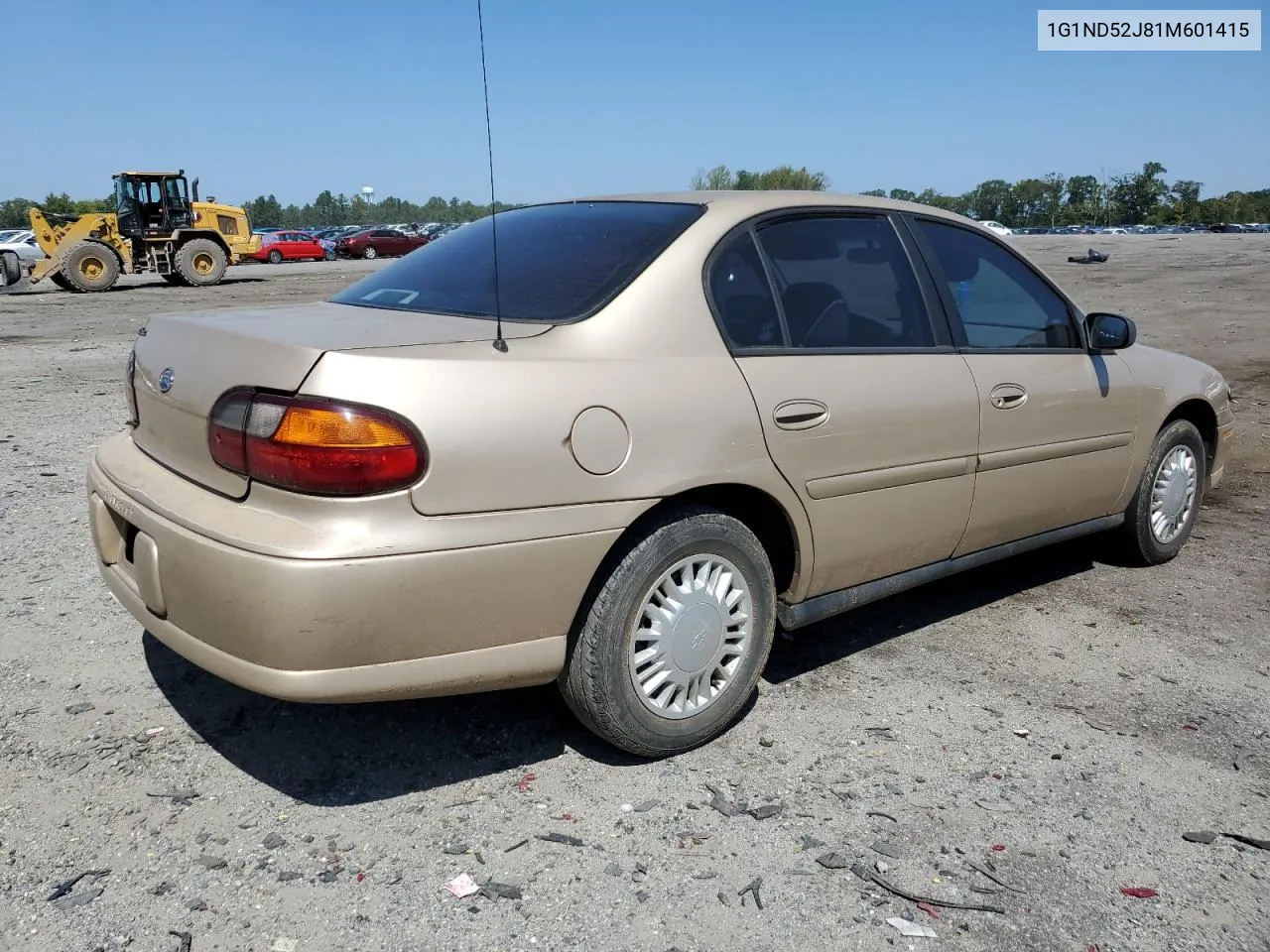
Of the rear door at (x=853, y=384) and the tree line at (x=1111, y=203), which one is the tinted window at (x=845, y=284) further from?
the tree line at (x=1111, y=203)

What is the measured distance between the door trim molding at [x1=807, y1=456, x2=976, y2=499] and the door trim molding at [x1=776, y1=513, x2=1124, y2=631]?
351 millimetres

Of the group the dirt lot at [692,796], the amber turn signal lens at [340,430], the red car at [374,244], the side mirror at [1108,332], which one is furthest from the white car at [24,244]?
the amber turn signal lens at [340,430]

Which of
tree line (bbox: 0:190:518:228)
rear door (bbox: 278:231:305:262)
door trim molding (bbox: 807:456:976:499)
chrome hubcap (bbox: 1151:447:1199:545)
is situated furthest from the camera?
tree line (bbox: 0:190:518:228)

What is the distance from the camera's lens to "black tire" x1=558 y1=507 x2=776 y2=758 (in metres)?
2.78

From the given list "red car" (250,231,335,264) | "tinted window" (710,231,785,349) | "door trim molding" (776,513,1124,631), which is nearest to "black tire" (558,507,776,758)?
"door trim molding" (776,513,1124,631)

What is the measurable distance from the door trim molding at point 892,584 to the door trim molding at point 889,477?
351 mm

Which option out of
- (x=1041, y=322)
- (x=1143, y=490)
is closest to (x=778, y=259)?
(x=1041, y=322)

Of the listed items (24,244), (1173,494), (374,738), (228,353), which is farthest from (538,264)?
(24,244)

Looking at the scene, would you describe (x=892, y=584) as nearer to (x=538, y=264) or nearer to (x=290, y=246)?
(x=538, y=264)

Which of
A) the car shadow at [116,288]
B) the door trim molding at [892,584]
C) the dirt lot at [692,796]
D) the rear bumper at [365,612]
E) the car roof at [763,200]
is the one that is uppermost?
the car shadow at [116,288]

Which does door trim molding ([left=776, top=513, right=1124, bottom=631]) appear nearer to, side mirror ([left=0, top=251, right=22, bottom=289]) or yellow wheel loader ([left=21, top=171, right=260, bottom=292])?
yellow wheel loader ([left=21, top=171, right=260, bottom=292])

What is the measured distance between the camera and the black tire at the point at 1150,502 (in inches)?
180

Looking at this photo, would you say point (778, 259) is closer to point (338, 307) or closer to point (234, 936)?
point (338, 307)

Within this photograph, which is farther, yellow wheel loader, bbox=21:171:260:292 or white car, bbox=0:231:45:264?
white car, bbox=0:231:45:264
